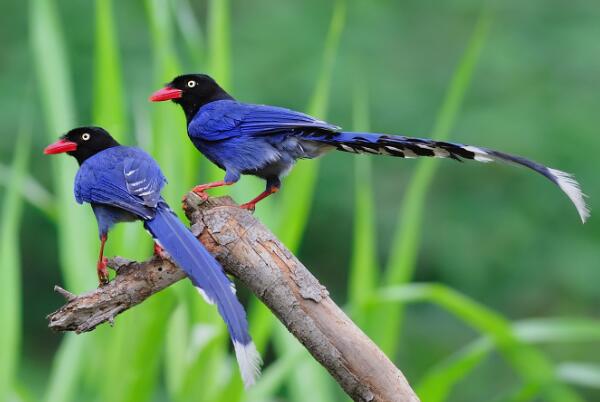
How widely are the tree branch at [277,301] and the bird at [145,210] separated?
0.09 metres

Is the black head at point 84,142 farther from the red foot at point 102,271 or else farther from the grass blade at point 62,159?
the grass blade at point 62,159

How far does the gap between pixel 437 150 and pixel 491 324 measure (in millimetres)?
1741

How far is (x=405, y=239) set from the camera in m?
4.52

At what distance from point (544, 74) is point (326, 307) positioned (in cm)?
548

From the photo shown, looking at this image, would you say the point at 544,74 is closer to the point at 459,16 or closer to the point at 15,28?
the point at 459,16

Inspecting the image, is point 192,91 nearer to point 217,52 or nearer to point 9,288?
point 217,52

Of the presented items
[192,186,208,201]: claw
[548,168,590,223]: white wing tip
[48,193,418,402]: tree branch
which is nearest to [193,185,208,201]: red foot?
[192,186,208,201]: claw

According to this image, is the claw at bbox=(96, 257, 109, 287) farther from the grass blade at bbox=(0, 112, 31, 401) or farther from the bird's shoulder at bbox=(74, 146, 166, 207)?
the grass blade at bbox=(0, 112, 31, 401)

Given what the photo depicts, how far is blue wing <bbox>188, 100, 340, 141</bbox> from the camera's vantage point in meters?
2.95

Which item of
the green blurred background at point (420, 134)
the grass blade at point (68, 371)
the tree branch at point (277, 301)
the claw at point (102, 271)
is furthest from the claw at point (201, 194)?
the green blurred background at point (420, 134)

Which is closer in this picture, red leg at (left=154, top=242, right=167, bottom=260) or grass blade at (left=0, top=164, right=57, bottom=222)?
red leg at (left=154, top=242, right=167, bottom=260)

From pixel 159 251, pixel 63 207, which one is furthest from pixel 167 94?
pixel 63 207

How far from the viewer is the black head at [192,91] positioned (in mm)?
3182

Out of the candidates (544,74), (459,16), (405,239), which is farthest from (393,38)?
(405,239)
